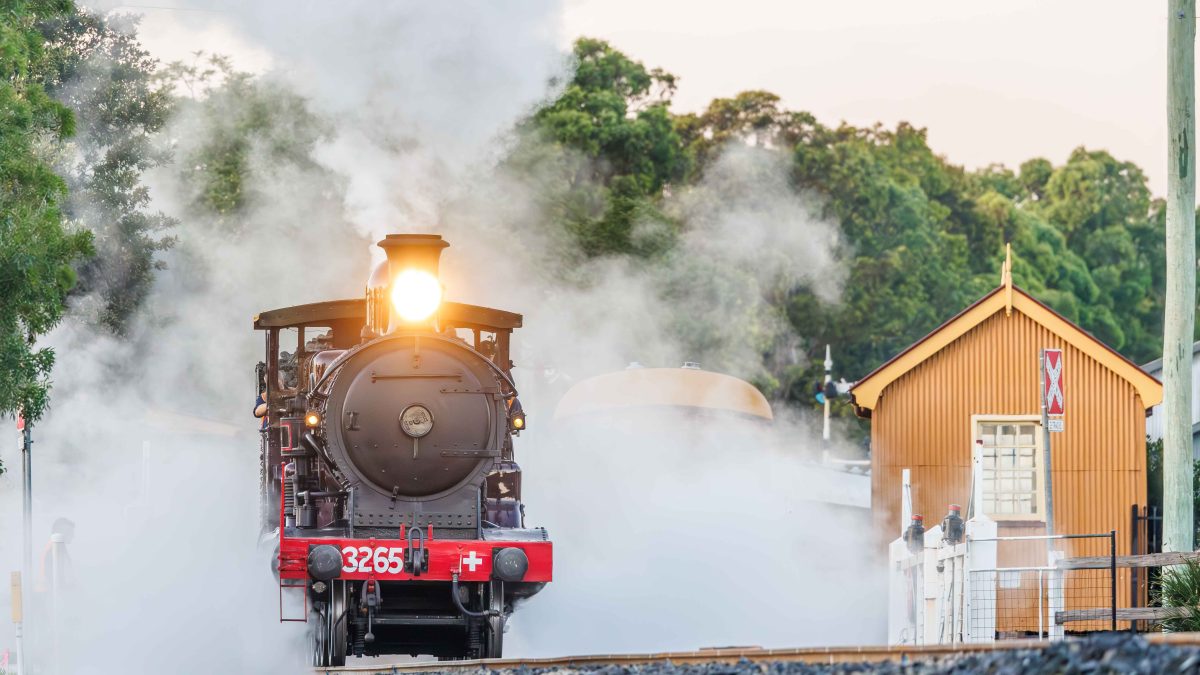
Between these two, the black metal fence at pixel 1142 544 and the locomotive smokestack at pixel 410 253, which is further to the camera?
the black metal fence at pixel 1142 544

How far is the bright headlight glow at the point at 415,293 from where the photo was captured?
15.1m

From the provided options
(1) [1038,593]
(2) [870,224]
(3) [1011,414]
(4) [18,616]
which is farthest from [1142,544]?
(2) [870,224]

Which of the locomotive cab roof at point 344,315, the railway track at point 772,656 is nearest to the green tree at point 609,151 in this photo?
the locomotive cab roof at point 344,315

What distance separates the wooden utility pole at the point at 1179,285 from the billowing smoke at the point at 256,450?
233 inches

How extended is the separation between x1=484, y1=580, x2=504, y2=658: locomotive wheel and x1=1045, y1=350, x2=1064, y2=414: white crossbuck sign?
17.1 feet

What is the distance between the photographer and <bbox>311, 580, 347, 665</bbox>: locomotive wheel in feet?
47.4

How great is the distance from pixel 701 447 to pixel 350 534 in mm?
13048

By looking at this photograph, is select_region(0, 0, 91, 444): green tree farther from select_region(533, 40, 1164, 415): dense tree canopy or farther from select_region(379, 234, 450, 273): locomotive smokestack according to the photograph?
select_region(533, 40, 1164, 415): dense tree canopy

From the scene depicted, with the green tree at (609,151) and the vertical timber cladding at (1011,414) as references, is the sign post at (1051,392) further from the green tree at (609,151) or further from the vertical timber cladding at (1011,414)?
the green tree at (609,151)

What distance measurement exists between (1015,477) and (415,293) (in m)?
9.30

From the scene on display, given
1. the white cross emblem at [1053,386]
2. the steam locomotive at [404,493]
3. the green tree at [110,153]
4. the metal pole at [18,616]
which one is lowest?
the metal pole at [18,616]

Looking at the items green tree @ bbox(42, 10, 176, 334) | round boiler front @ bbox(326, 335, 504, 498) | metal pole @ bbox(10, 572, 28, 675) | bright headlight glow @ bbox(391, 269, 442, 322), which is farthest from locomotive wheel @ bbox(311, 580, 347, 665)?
green tree @ bbox(42, 10, 176, 334)

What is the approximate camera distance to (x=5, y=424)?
3102 centimetres

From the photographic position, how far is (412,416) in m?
14.7
